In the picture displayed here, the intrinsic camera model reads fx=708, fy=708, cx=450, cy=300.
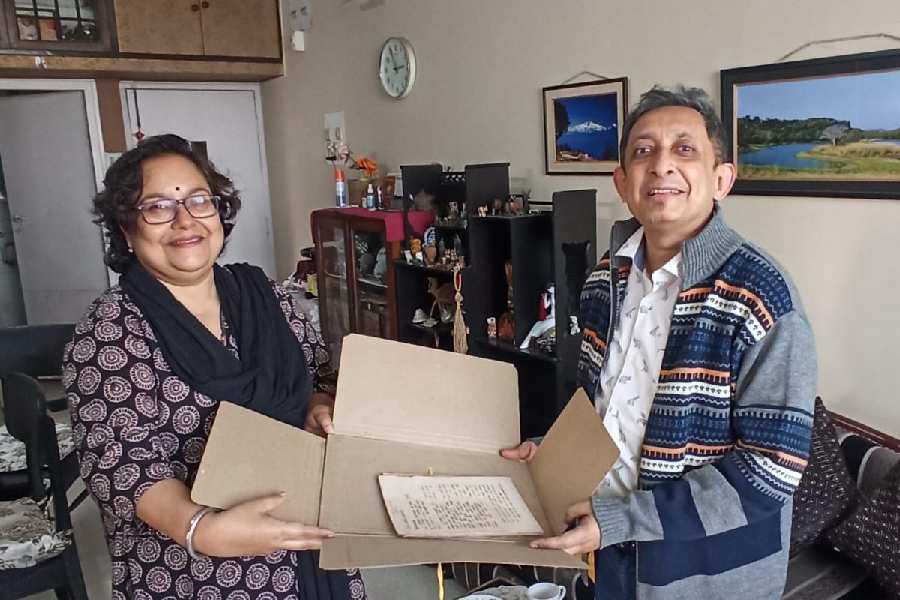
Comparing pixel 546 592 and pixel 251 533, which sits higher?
pixel 251 533

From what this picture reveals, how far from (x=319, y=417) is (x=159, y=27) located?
359 cm

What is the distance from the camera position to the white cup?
1.61 meters

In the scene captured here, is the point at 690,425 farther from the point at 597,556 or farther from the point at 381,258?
the point at 381,258

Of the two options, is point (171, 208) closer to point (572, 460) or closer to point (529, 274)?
point (572, 460)

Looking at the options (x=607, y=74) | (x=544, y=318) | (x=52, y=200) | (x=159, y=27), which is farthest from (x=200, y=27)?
(x=544, y=318)

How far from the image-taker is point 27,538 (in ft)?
5.89

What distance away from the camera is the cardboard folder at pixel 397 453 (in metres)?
0.88

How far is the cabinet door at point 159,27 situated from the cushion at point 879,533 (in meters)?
3.99

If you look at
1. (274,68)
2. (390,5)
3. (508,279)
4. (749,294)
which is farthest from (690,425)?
(274,68)

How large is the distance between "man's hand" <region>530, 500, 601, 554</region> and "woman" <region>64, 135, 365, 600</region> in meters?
0.36

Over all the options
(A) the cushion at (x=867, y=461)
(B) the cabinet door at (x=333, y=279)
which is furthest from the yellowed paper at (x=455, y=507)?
(B) the cabinet door at (x=333, y=279)

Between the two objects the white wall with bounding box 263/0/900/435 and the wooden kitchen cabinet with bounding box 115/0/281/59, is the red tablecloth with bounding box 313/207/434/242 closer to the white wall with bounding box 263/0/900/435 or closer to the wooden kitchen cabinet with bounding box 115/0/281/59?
the white wall with bounding box 263/0/900/435

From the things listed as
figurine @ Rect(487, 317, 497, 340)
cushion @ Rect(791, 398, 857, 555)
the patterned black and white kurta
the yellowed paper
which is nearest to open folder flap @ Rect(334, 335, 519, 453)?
the yellowed paper

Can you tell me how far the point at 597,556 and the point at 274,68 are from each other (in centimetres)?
394
